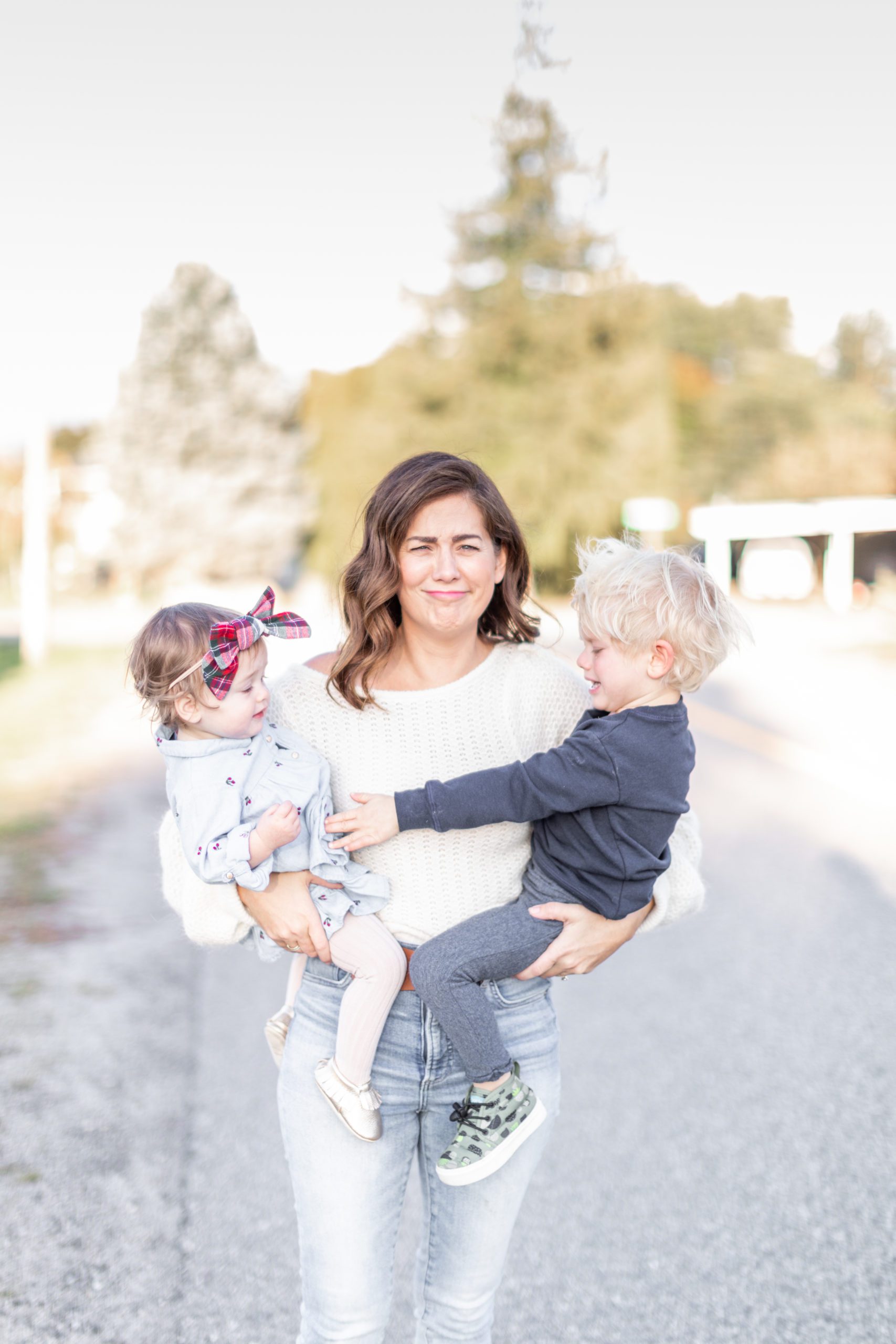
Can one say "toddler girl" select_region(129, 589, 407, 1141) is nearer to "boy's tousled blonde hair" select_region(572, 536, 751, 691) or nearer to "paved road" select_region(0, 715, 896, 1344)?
"boy's tousled blonde hair" select_region(572, 536, 751, 691)

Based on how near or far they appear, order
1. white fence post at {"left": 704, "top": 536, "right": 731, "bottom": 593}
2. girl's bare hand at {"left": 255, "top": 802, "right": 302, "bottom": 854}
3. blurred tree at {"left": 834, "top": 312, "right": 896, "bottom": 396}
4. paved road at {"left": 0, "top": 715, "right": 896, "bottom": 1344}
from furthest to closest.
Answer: blurred tree at {"left": 834, "top": 312, "right": 896, "bottom": 396} → white fence post at {"left": 704, "top": 536, "right": 731, "bottom": 593} → paved road at {"left": 0, "top": 715, "right": 896, "bottom": 1344} → girl's bare hand at {"left": 255, "top": 802, "right": 302, "bottom": 854}

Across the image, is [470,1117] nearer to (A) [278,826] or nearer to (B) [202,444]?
(A) [278,826]

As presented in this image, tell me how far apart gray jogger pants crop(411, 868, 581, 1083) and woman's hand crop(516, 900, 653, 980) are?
31 mm

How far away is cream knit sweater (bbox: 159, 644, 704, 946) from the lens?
2162 millimetres

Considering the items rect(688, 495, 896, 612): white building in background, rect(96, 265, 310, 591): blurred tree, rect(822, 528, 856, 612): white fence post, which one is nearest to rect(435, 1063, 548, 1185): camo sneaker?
rect(688, 495, 896, 612): white building in background

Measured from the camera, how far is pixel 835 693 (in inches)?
585

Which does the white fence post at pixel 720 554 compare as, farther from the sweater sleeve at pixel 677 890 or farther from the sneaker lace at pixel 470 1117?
the sneaker lace at pixel 470 1117

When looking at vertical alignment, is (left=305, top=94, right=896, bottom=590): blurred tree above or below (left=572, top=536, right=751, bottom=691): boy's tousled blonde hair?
above

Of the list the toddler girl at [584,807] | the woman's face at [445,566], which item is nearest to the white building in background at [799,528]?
the toddler girl at [584,807]

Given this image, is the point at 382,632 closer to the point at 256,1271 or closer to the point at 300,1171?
the point at 300,1171

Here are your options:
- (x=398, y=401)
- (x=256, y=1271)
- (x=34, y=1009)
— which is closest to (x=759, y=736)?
(x=34, y=1009)

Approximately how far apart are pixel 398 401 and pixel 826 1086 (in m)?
34.4

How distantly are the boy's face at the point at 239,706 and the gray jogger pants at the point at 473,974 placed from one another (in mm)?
540

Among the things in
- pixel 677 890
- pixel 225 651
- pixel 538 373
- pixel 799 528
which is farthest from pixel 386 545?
pixel 538 373
